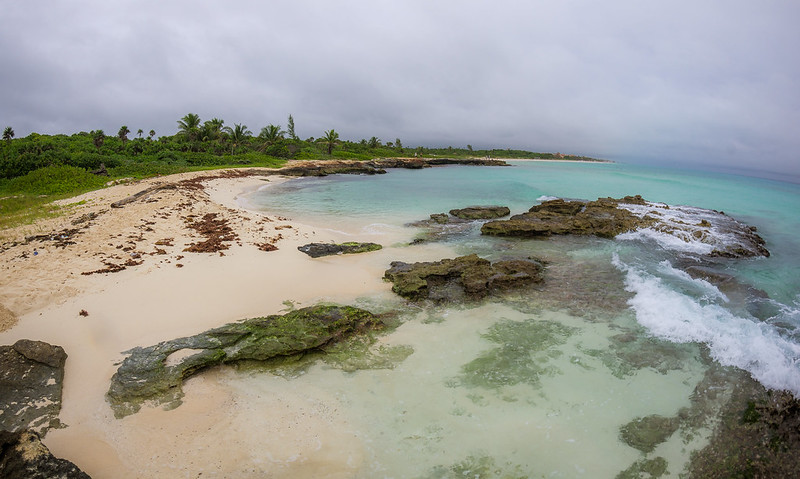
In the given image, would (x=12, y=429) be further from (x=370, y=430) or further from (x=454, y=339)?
(x=454, y=339)

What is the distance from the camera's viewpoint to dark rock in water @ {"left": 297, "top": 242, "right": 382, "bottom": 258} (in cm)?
1334

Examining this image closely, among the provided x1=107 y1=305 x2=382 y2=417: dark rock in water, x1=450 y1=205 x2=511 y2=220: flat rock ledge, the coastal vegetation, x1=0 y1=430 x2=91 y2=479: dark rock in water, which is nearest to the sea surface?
x1=107 y1=305 x2=382 y2=417: dark rock in water

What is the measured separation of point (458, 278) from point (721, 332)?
6923 millimetres

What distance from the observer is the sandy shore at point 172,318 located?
4883 mm

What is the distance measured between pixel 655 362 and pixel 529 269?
4.88 m

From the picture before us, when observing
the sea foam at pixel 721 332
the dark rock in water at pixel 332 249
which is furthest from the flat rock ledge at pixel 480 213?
the sea foam at pixel 721 332

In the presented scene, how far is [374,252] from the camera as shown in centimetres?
1451

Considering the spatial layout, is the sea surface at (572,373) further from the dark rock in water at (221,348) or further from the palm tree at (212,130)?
the palm tree at (212,130)

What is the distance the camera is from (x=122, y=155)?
4394 centimetres

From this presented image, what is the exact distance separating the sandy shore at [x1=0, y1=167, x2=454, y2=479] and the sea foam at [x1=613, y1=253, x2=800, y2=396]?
7649mm

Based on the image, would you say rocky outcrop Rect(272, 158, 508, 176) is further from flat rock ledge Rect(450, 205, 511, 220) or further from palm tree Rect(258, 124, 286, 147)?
flat rock ledge Rect(450, 205, 511, 220)

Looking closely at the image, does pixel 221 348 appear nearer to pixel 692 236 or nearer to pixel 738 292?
pixel 738 292

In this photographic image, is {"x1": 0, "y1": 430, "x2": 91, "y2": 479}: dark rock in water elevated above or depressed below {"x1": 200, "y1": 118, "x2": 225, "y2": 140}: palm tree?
below

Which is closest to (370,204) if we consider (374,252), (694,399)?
(374,252)
